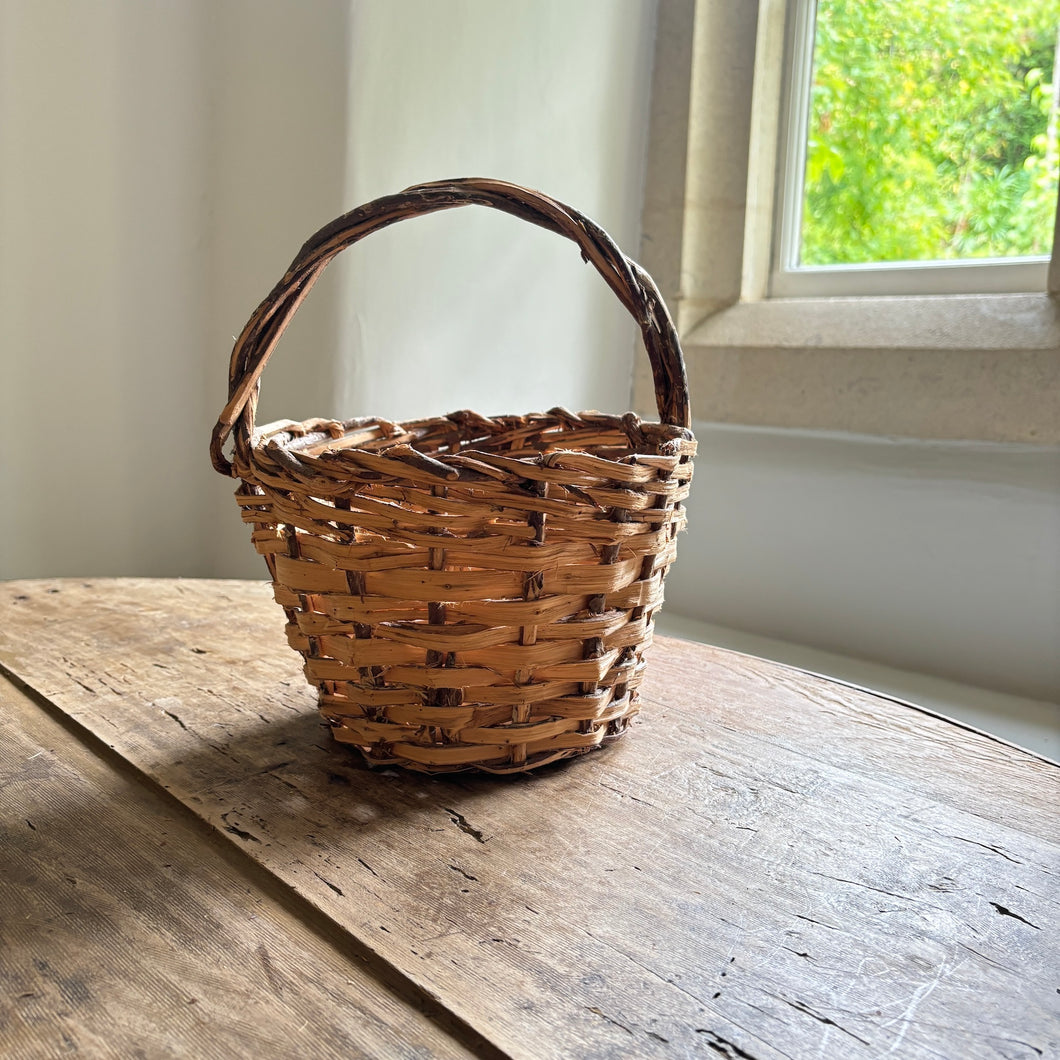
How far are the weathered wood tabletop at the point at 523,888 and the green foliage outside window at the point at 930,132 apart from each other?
1.15 m

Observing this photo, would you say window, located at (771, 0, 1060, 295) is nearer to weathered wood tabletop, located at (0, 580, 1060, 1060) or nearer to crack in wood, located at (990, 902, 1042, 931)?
weathered wood tabletop, located at (0, 580, 1060, 1060)

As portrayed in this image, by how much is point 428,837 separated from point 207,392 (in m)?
1.30

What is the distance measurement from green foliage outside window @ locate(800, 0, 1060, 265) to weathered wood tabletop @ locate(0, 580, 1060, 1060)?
1145 mm

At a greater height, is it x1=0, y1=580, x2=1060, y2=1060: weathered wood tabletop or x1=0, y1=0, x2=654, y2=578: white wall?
x1=0, y1=0, x2=654, y2=578: white wall

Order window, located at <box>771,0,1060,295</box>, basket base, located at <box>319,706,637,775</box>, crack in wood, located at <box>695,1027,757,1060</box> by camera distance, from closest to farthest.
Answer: crack in wood, located at <box>695,1027,757,1060</box> → basket base, located at <box>319,706,637,775</box> → window, located at <box>771,0,1060,295</box>

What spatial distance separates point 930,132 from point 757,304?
1.33ft

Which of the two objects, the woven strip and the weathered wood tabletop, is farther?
the woven strip

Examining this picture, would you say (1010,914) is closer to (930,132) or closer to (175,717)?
(175,717)

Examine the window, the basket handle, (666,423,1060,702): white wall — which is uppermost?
the window

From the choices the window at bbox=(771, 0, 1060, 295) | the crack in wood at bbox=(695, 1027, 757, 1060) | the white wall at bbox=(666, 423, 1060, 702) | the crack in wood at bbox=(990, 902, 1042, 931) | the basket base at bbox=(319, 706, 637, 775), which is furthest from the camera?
the window at bbox=(771, 0, 1060, 295)

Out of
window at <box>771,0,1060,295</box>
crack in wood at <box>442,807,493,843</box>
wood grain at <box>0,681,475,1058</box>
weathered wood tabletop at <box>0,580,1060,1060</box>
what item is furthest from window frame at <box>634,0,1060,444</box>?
wood grain at <box>0,681,475,1058</box>

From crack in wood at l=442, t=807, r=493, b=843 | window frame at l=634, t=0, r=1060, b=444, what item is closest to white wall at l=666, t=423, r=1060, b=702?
window frame at l=634, t=0, r=1060, b=444

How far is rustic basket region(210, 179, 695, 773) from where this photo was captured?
1.78 feet

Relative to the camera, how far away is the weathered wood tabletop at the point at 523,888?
390 mm
